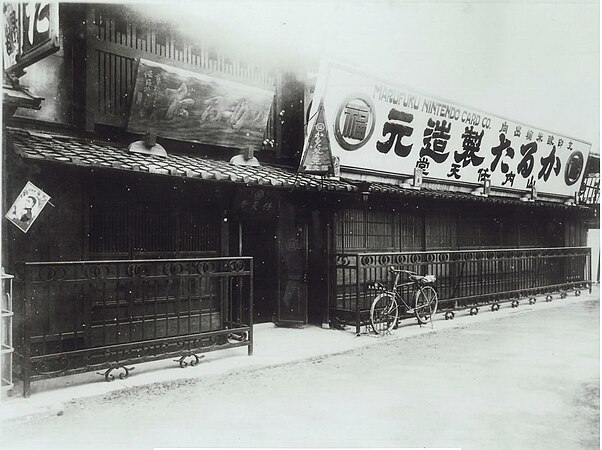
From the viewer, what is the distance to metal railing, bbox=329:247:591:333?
38.1 feet

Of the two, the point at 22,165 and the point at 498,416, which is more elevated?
the point at 22,165

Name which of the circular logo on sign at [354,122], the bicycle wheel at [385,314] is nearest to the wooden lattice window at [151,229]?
the bicycle wheel at [385,314]

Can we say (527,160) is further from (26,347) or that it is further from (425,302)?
(26,347)

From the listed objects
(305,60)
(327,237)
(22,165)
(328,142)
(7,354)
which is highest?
(305,60)

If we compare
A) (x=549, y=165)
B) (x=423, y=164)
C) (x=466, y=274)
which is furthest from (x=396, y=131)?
(x=549, y=165)

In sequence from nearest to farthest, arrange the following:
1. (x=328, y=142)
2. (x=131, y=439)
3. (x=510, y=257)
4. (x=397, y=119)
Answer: (x=131, y=439) < (x=328, y=142) < (x=397, y=119) < (x=510, y=257)

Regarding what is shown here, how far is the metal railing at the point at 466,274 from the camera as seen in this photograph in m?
11.6

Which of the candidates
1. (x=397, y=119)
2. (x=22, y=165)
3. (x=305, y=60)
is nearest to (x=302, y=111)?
(x=305, y=60)

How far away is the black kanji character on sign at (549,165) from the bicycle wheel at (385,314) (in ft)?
32.5

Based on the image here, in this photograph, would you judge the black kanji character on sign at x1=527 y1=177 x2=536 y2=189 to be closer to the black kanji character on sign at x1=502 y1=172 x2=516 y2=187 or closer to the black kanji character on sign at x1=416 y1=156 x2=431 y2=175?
the black kanji character on sign at x1=502 y1=172 x2=516 y2=187

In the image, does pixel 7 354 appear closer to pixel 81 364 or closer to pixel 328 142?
pixel 81 364

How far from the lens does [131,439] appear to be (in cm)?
553

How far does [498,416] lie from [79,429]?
481 centimetres

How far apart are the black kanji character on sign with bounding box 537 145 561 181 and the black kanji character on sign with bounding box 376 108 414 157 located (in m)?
6.93
